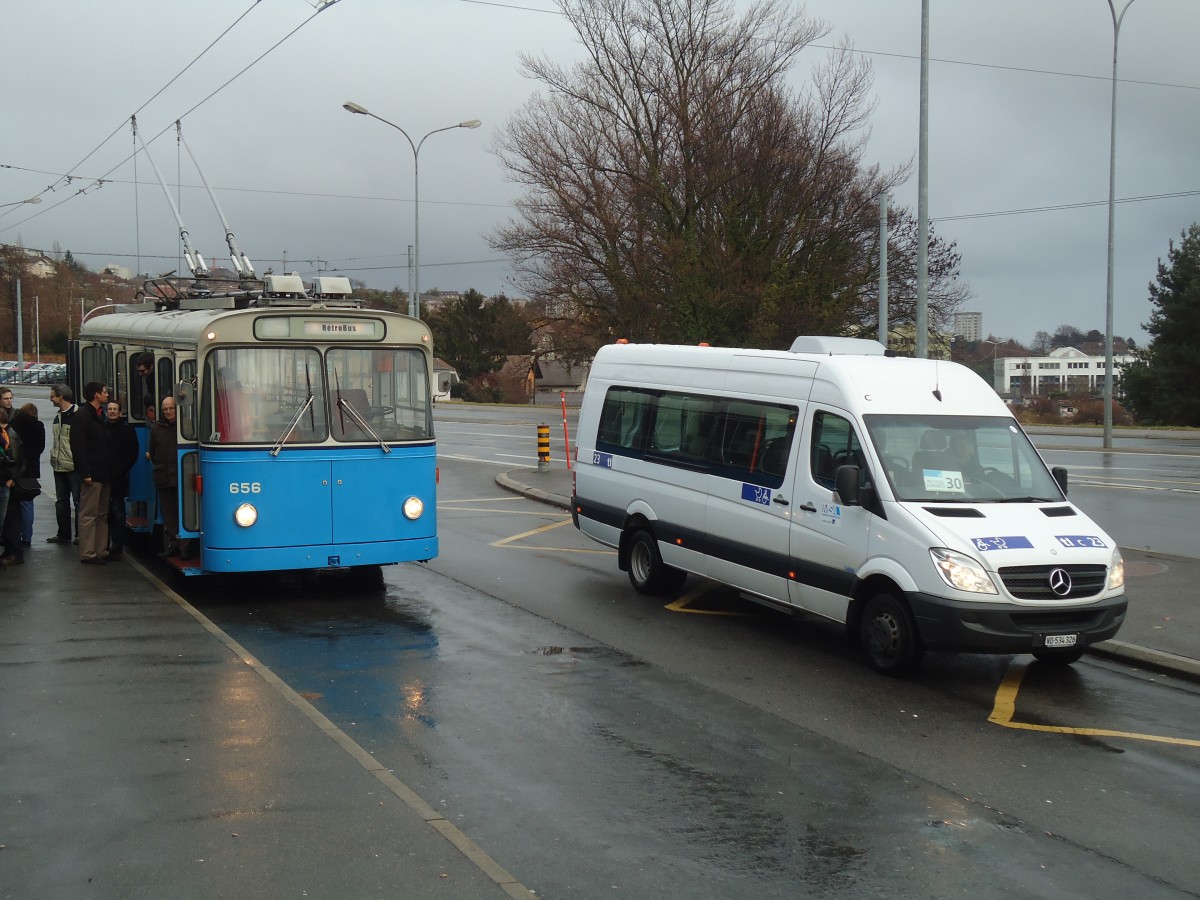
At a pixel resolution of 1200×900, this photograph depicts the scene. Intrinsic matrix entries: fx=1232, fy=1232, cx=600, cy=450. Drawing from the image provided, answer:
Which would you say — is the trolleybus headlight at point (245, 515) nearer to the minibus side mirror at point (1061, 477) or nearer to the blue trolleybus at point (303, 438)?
the blue trolleybus at point (303, 438)

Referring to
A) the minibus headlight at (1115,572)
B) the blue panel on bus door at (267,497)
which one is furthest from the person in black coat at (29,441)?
the minibus headlight at (1115,572)

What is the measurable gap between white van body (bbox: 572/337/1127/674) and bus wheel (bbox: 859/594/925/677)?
0.04ft

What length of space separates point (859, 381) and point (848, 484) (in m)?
1.13

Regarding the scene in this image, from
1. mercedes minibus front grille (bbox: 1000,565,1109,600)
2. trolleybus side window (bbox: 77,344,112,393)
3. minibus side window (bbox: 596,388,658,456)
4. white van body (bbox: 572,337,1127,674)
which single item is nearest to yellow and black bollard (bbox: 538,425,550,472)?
trolleybus side window (bbox: 77,344,112,393)

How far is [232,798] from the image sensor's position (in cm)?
616

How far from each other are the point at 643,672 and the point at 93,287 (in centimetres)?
10738

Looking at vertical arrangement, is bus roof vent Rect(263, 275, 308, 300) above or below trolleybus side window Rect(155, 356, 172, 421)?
above

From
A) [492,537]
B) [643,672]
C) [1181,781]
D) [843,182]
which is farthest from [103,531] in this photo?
[843,182]

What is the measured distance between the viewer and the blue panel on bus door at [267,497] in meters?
11.1

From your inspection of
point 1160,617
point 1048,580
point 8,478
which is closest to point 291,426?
point 8,478

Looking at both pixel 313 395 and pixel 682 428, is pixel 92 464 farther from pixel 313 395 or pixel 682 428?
pixel 682 428

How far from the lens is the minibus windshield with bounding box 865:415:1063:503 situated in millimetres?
9430

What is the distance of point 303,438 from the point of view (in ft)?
37.4

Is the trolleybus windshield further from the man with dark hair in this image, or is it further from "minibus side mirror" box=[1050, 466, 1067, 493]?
"minibus side mirror" box=[1050, 466, 1067, 493]
